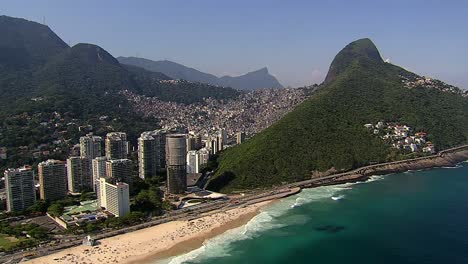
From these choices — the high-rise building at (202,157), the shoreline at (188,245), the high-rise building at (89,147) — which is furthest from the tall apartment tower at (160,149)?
the shoreline at (188,245)

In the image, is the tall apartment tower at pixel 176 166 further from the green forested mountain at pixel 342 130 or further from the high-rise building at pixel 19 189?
the high-rise building at pixel 19 189

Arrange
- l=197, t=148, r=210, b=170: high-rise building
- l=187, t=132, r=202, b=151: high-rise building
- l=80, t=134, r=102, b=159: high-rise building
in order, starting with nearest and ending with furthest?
l=80, t=134, r=102, b=159: high-rise building → l=197, t=148, r=210, b=170: high-rise building → l=187, t=132, r=202, b=151: high-rise building

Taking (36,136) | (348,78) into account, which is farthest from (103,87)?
(348,78)

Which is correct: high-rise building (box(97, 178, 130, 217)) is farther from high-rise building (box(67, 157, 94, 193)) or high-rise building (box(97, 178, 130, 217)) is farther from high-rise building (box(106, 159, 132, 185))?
high-rise building (box(67, 157, 94, 193))

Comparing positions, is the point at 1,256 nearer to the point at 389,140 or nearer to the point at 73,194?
the point at 73,194

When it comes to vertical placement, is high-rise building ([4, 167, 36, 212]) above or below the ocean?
above

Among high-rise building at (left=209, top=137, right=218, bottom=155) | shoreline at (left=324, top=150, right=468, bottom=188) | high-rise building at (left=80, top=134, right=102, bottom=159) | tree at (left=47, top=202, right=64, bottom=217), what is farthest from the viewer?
high-rise building at (left=209, top=137, right=218, bottom=155)

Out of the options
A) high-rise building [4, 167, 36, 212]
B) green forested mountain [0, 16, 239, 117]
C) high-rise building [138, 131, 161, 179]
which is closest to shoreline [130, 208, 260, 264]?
high-rise building [4, 167, 36, 212]
